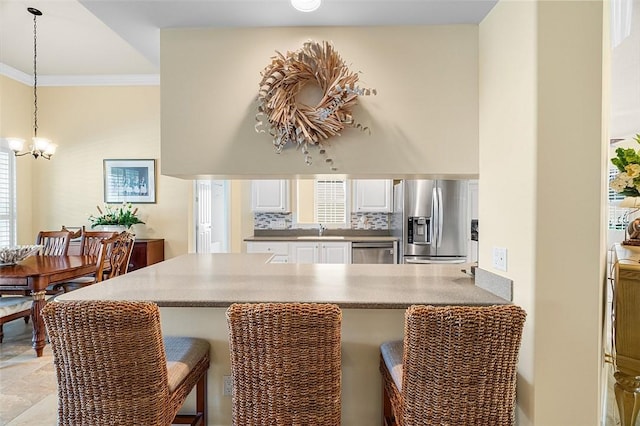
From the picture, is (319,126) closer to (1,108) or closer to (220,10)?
(220,10)

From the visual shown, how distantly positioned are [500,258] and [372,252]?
340cm

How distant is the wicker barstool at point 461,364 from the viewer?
1335mm

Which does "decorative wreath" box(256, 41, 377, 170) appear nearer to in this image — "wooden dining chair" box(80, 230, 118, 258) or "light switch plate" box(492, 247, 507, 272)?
"light switch plate" box(492, 247, 507, 272)

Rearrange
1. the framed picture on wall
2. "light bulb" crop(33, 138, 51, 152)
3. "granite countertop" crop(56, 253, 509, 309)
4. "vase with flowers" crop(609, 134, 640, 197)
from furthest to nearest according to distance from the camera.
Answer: the framed picture on wall → "light bulb" crop(33, 138, 51, 152) → "vase with flowers" crop(609, 134, 640, 197) → "granite countertop" crop(56, 253, 509, 309)

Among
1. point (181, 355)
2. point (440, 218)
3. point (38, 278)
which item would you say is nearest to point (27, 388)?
point (38, 278)

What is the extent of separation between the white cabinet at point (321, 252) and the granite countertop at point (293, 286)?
243cm

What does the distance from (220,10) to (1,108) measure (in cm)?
476

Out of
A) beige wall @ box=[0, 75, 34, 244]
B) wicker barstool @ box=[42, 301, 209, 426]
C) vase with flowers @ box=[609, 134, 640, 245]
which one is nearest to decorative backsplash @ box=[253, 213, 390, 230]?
beige wall @ box=[0, 75, 34, 244]

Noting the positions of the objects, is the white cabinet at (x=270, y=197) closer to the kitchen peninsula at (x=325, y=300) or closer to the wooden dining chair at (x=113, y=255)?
the wooden dining chair at (x=113, y=255)

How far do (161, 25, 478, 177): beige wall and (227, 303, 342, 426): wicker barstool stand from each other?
39.5 inches

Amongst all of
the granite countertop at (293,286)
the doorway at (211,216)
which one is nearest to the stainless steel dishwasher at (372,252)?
the doorway at (211,216)

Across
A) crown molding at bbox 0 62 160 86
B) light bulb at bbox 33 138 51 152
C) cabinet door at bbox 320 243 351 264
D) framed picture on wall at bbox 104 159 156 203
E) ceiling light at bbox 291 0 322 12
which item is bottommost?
cabinet door at bbox 320 243 351 264

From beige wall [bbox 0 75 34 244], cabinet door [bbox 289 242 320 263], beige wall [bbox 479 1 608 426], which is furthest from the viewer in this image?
cabinet door [bbox 289 242 320 263]

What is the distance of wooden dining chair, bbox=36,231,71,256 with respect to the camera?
14.6 ft
